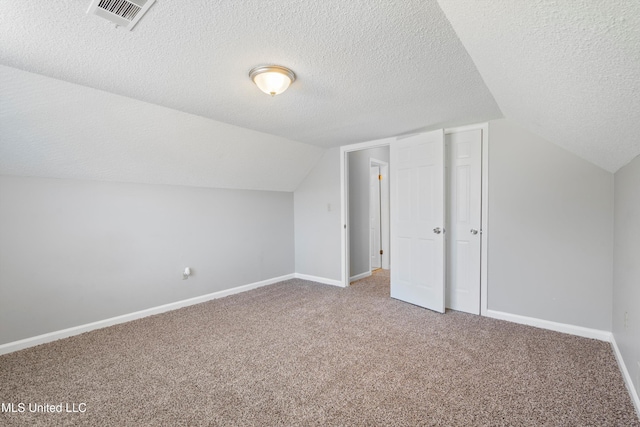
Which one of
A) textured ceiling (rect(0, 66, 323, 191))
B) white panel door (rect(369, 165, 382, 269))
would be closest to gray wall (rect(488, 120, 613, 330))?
textured ceiling (rect(0, 66, 323, 191))

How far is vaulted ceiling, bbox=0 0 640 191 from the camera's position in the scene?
120cm

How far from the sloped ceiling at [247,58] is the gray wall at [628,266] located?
109 cm

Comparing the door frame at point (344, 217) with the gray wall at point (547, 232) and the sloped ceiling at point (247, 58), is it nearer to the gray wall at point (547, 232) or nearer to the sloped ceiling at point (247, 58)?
the sloped ceiling at point (247, 58)

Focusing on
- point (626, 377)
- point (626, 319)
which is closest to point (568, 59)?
point (626, 319)

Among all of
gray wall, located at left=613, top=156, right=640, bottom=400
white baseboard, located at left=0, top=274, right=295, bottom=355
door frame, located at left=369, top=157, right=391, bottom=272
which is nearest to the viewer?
gray wall, located at left=613, top=156, right=640, bottom=400

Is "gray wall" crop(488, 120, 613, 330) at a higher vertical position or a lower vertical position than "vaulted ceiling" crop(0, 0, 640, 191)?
lower

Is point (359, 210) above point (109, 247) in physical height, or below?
above

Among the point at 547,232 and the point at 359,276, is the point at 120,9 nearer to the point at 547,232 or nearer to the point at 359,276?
the point at 547,232

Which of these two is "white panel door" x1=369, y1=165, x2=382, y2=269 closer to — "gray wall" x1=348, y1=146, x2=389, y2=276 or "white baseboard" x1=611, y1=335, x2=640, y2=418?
"gray wall" x1=348, y1=146, x2=389, y2=276

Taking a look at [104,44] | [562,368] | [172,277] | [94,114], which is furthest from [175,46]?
[562,368]

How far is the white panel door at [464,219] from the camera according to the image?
3.10 meters

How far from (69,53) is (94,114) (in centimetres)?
72

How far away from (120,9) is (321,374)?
233cm

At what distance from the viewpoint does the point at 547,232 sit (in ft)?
8.95
